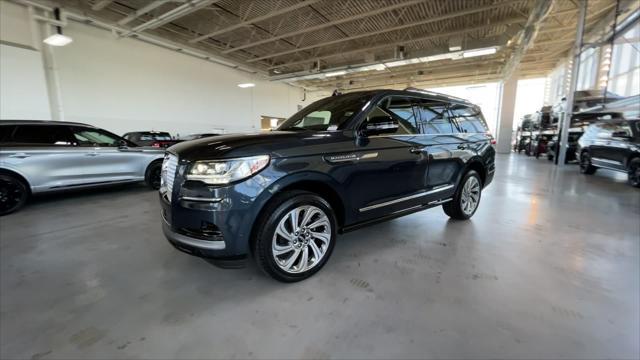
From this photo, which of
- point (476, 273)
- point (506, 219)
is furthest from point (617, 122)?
point (476, 273)

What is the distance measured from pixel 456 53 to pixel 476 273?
9.07 m

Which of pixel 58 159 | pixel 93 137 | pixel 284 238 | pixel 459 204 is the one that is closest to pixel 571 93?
pixel 459 204

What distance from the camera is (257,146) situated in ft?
6.04

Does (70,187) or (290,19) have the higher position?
(290,19)

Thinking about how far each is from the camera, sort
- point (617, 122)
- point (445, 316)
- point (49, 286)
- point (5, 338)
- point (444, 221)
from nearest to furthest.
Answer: point (5, 338) → point (445, 316) → point (49, 286) → point (444, 221) → point (617, 122)

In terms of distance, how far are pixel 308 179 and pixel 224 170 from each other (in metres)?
0.57

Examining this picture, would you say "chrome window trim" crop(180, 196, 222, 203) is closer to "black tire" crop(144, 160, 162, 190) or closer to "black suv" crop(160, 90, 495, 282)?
"black suv" crop(160, 90, 495, 282)

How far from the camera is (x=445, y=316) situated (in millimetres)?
1708

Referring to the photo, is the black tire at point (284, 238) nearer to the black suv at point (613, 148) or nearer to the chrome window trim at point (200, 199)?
the chrome window trim at point (200, 199)

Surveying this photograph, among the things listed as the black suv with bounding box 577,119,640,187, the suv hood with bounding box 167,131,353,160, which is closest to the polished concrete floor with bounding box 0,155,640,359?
the suv hood with bounding box 167,131,353,160

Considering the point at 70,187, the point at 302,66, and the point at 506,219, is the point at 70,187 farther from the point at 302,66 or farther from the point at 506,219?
the point at 302,66

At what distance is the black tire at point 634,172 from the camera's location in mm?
6047

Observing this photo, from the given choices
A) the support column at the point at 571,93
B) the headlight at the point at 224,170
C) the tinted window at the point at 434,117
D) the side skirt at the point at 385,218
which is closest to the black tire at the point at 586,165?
the support column at the point at 571,93

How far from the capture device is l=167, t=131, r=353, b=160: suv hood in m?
1.78
